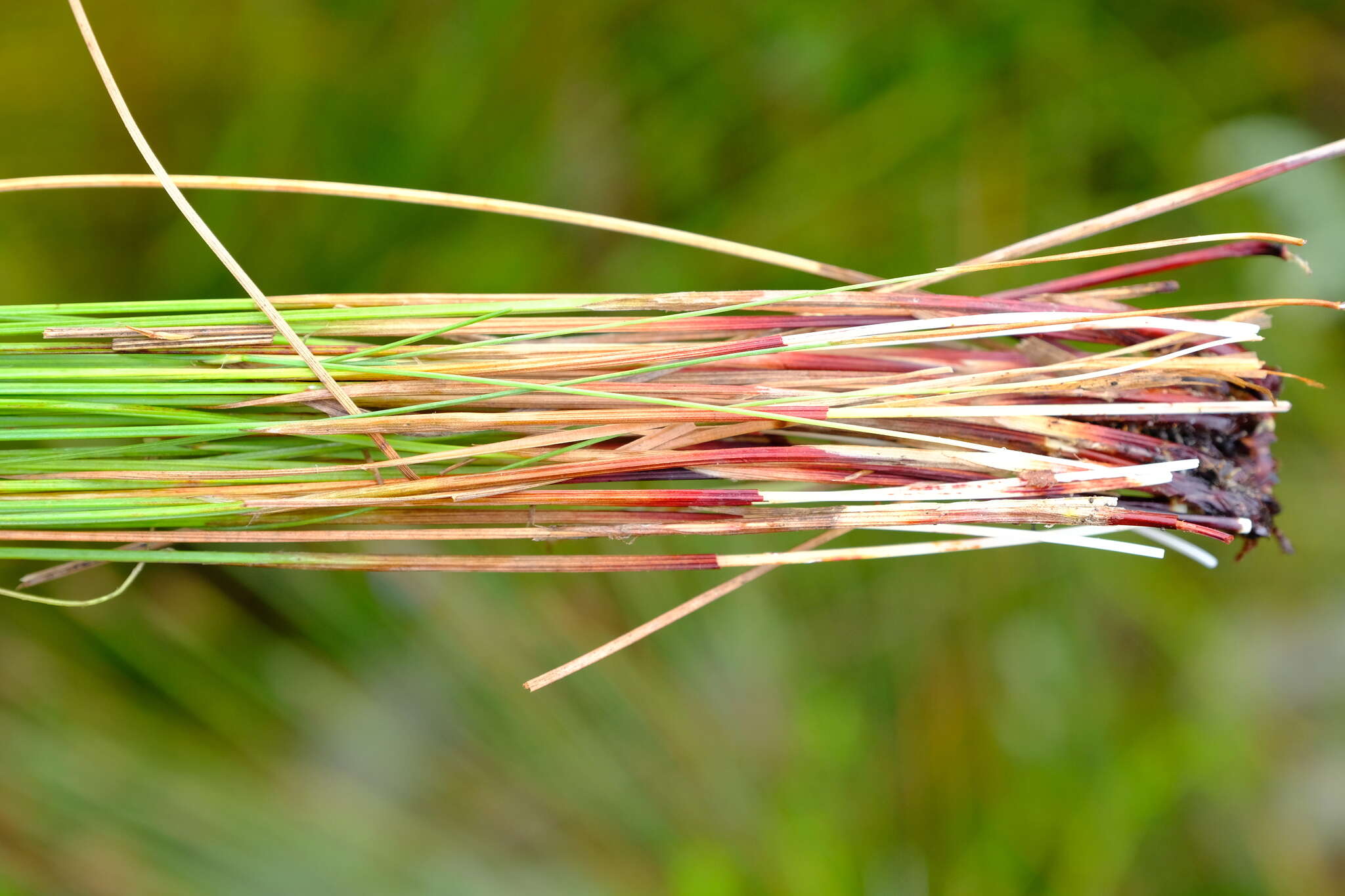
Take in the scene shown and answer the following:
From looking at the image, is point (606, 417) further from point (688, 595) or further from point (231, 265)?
point (688, 595)

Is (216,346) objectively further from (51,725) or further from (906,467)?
(51,725)

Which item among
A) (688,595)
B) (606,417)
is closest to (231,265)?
(606,417)

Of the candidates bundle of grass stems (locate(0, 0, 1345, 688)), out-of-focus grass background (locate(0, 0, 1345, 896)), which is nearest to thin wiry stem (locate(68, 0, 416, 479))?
bundle of grass stems (locate(0, 0, 1345, 688))

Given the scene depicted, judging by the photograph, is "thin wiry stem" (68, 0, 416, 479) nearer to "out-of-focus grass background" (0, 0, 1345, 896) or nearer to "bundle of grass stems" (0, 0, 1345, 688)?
"bundle of grass stems" (0, 0, 1345, 688)

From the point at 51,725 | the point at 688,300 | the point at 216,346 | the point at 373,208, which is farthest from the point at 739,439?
the point at 51,725

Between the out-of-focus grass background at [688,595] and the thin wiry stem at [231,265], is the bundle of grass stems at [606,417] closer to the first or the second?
the thin wiry stem at [231,265]
